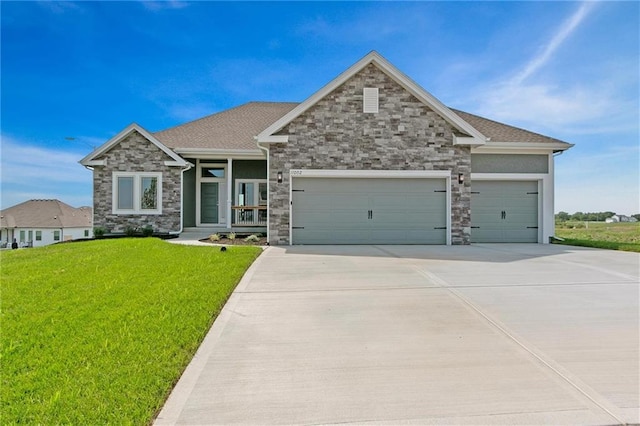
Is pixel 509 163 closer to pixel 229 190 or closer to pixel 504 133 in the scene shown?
pixel 504 133

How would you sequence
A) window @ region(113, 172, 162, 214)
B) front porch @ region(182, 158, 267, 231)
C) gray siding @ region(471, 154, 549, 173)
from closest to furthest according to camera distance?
gray siding @ region(471, 154, 549, 173) < window @ region(113, 172, 162, 214) < front porch @ region(182, 158, 267, 231)

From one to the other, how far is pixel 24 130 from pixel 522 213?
2416 centimetres

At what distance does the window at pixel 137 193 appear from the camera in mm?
13859

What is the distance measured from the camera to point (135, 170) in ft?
45.5

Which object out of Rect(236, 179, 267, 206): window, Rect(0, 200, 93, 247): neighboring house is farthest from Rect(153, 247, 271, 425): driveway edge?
Rect(0, 200, 93, 247): neighboring house

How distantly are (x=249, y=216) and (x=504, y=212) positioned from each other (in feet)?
34.4

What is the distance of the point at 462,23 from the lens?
1092cm

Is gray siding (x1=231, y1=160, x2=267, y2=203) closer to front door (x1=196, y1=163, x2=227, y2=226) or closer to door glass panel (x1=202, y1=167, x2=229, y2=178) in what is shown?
front door (x1=196, y1=163, x2=227, y2=226)

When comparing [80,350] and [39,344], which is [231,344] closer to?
[80,350]

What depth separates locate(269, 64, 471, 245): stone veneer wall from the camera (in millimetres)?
11258

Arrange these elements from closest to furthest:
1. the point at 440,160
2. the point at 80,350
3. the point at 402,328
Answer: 1. the point at 80,350
2. the point at 402,328
3. the point at 440,160

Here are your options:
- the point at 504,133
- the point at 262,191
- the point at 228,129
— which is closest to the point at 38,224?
the point at 228,129

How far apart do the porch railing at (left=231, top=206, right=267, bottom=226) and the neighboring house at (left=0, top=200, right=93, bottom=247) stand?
24210 millimetres

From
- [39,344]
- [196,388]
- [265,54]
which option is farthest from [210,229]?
[196,388]
